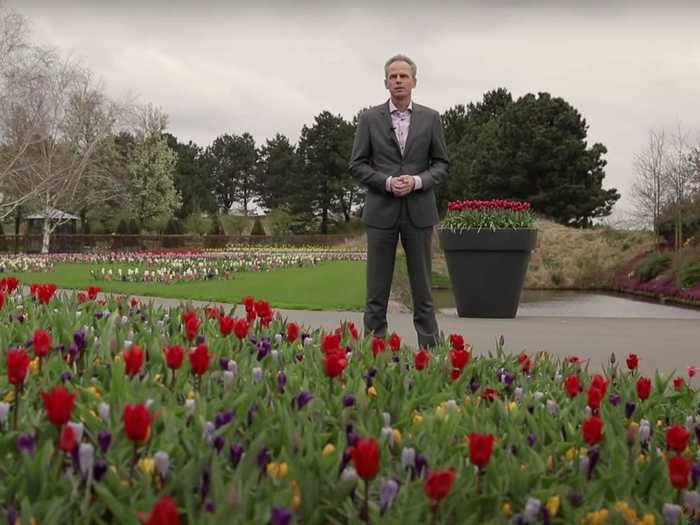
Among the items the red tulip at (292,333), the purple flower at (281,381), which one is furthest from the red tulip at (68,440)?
the red tulip at (292,333)

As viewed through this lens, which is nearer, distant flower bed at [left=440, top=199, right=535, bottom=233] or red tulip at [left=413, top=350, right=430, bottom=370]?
red tulip at [left=413, top=350, right=430, bottom=370]

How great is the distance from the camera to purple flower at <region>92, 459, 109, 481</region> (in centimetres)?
188

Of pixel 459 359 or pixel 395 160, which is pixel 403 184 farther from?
pixel 459 359

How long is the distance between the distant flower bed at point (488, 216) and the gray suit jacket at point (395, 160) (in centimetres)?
394

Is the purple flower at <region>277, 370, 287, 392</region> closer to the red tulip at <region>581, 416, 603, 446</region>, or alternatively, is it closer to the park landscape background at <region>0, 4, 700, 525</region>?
the park landscape background at <region>0, 4, 700, 525</region>

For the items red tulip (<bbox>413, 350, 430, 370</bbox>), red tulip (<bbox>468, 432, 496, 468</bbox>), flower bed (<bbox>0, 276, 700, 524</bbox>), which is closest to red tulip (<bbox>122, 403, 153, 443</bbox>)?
flower bed (<bbox>0, 276, 700, 524</bbox>)

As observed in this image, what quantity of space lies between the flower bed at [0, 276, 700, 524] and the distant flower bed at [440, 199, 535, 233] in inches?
245

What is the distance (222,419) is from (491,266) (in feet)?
25.3

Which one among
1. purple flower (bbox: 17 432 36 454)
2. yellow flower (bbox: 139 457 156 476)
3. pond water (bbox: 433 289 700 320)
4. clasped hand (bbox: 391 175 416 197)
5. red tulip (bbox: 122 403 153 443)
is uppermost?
clasped hand (bbox: 391 175 416 197)

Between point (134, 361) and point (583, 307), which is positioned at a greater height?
point (134, 361)

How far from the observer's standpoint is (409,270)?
589 cm

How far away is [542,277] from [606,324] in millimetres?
15208

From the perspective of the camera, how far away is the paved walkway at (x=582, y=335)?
630cm

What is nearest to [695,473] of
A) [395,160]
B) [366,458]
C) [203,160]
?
[366,458]
